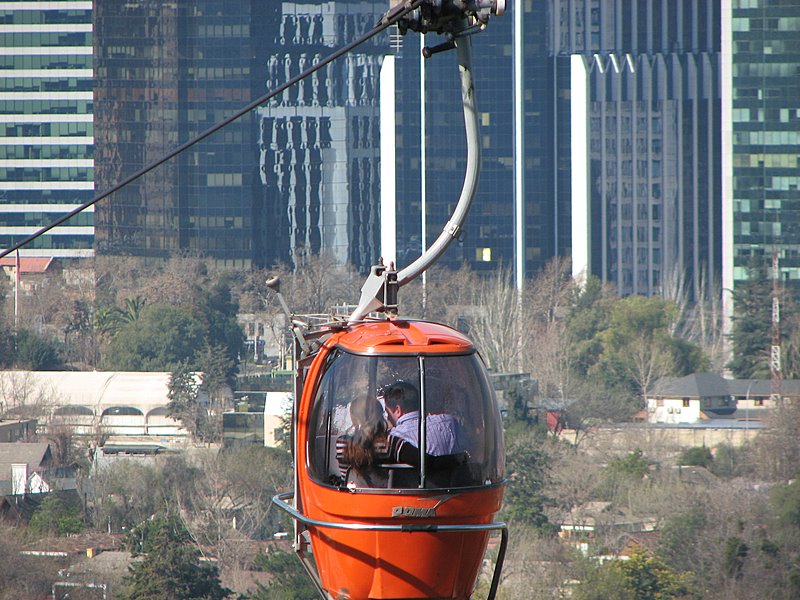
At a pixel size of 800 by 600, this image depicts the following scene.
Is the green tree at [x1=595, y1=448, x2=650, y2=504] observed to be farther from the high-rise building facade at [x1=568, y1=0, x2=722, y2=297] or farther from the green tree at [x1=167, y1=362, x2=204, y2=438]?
the high-rise building facade at [x1=568, y1=0, x2=722, y2=297]

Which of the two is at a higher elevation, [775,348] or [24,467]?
[775,348]

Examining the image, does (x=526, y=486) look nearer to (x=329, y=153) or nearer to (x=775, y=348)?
(x=775, y=348)

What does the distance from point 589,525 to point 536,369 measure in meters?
48.5

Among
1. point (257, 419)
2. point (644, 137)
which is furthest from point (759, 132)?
point (257, 419)

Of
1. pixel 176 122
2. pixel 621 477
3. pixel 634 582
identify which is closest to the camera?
pixel 634 582

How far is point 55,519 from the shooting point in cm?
7681

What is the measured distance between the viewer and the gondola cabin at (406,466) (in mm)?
9570

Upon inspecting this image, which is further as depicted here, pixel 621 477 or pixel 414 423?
pixel 621 477

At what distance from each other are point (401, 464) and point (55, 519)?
232ft

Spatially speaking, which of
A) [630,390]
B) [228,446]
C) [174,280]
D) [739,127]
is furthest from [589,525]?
[739,127]

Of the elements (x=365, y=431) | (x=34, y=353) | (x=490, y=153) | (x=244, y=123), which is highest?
(x=244, y=123)

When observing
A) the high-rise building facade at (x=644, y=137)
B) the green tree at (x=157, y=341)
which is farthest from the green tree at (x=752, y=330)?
the green tree at (x=157, y=341)

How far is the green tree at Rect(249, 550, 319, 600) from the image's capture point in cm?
5650

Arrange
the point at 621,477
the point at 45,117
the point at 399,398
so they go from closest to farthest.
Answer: the point at 399,398 < the point at 621,477 < the point at 45,117
